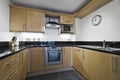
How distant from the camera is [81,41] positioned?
3514 mm

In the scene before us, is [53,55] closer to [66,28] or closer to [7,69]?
[66,28]

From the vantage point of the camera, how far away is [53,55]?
291 cm

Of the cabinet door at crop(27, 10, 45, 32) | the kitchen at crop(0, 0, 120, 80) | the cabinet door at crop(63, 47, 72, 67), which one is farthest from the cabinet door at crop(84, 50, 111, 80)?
the cabinet door at crop(27, 10, 45, 32)

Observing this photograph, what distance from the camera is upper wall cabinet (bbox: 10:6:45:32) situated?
272 centimetres

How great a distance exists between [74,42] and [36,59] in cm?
176

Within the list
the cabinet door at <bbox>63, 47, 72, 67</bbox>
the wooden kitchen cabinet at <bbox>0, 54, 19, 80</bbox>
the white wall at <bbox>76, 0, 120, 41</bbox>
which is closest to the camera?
the wooden kitchen cabinet at <bbox>0, 54, 19, 80</bbox>

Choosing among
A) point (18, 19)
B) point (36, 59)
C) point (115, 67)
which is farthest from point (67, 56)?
point (18, 19)

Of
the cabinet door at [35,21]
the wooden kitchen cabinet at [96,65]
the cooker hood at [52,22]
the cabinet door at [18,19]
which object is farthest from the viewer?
the cooker hood at [52,22]

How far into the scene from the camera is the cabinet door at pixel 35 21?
2888 millimetres

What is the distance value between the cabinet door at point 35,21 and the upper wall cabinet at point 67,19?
29.0 inches

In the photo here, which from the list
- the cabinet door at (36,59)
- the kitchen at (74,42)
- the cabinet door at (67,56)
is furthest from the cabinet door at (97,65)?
the cabinet door at (36,59)

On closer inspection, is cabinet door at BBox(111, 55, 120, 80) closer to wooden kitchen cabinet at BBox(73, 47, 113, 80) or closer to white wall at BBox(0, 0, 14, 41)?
wooden kitchen cabinet at BBox(73, 47, 113, 80)

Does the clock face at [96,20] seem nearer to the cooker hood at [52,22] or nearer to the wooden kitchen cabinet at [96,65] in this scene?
the wooden kitchen cabinet at [96,65]

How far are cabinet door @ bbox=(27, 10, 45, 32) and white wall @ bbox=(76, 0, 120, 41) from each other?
168 centimetres
